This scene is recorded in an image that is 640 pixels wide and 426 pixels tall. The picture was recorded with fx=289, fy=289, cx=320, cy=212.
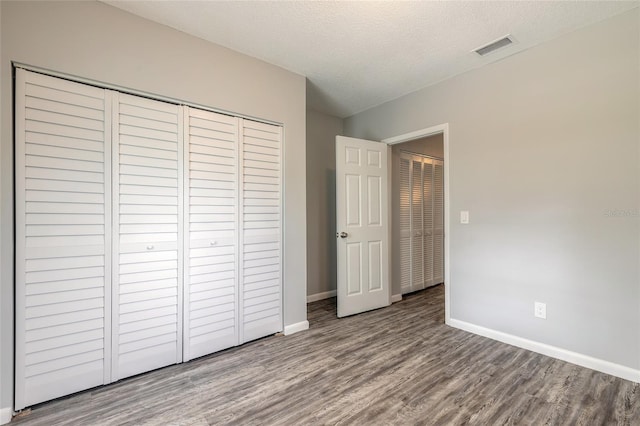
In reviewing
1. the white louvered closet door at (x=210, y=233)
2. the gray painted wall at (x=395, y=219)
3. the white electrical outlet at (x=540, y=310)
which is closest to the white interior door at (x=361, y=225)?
the gray painted wall at (x=395, y=219)

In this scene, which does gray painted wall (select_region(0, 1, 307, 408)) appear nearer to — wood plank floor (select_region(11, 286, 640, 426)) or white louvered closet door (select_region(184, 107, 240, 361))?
white louvered closet door (select_region(184, 107, 240, 361))

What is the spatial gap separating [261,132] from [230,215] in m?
0.82

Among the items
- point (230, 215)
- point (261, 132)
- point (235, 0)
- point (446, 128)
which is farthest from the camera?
point (446, 128)

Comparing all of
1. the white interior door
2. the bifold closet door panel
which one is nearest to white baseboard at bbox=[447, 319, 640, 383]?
the white interior door

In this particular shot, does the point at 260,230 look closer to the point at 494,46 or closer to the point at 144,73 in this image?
the point at 144,73

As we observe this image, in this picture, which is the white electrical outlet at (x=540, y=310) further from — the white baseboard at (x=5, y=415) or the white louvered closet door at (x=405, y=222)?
the white baseboard at (x=5, y=415)

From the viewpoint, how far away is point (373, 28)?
86.2 inches

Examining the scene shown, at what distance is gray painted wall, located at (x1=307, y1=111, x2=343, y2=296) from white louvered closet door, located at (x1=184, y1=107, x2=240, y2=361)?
5.10 ft

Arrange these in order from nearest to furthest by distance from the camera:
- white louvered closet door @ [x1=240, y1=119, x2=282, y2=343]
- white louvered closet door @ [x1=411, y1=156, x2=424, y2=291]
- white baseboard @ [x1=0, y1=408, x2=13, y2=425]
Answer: white baseboard @ [x1=0, y1=408, x2=13, y2=425] < white louvered closet door @ [x1=240, y1=119, x2=282, y2=343] < white louvered closet door @ [x1=411, y1=156, x2=424, y2=291]

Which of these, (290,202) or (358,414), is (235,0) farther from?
(358,414)

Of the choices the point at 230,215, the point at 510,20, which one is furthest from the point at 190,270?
the point at 510,20

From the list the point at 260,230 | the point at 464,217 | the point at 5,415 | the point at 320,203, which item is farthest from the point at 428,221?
the point at 5,415

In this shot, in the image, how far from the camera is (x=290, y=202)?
2836 mm

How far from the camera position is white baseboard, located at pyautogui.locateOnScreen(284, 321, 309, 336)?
111 inches
